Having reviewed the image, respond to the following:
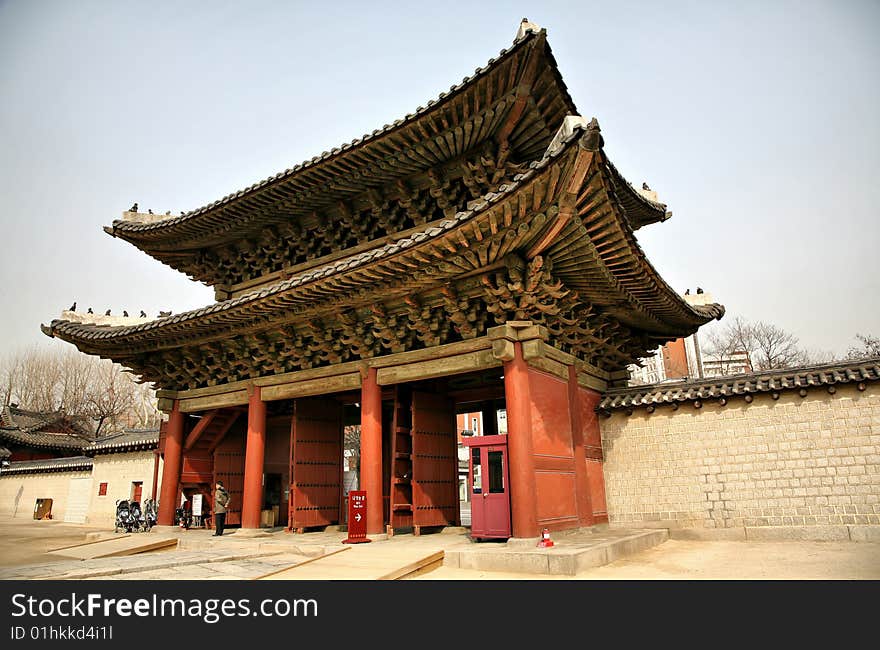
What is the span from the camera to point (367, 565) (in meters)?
8.49

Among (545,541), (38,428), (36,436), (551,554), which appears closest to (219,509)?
(545,541)

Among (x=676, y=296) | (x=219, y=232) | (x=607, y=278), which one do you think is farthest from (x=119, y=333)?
(x=676, y=296)

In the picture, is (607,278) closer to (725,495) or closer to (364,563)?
(725,495)

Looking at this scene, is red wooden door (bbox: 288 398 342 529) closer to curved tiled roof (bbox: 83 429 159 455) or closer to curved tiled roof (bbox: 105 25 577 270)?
curved tiled roof (bbox: 105 25 577 270)

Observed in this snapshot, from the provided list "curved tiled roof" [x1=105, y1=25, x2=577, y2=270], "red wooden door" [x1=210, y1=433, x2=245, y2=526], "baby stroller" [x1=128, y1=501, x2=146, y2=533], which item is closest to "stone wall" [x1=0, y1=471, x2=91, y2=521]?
"baby stroller" [x1=128, y1=501, x2=146, y2=533]

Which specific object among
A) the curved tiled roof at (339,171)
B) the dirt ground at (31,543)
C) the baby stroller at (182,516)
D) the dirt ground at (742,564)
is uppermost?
the curved tiled roof at (339,171)

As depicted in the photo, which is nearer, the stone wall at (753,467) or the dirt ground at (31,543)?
the stone wall at (753,467)

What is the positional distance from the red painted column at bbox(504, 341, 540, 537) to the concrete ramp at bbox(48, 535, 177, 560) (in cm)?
819

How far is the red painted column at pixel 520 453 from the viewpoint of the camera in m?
9.39

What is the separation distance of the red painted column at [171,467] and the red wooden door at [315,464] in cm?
373

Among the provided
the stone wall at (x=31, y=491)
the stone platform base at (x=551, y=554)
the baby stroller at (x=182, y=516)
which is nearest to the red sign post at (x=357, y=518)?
the stone platform base at (x=551, y=554)

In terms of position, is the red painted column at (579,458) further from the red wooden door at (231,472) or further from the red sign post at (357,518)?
the red wooden door at (231,472)

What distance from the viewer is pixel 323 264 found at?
1452 cm

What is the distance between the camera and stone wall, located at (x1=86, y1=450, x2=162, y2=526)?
2072 centimetres
